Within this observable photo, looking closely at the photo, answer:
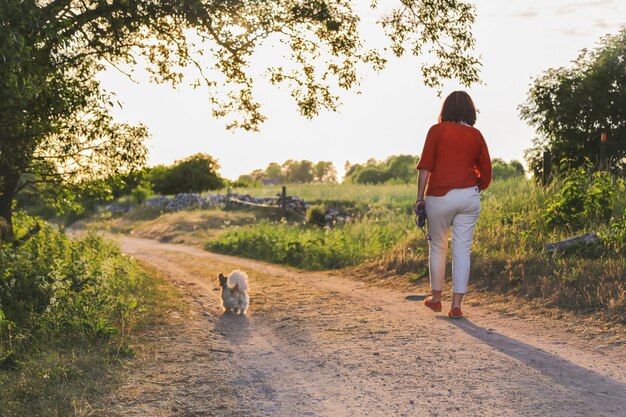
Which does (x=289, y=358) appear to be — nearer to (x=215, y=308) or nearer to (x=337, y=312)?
(x=337, y=312)

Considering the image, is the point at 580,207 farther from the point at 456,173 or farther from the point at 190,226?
the point at 190,226

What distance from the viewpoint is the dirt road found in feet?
18.1

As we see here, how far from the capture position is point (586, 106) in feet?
69.7

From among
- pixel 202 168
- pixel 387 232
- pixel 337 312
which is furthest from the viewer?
pixel 202 168

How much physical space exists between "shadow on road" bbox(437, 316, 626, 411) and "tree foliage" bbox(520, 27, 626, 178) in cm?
1446

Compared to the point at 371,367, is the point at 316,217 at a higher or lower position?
higher

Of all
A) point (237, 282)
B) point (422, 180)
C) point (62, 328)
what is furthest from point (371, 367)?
point (237, 282)

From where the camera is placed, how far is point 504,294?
10539 mm

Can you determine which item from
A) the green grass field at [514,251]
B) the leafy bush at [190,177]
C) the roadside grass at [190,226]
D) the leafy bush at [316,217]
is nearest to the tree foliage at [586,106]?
the green grass field at [514,251]

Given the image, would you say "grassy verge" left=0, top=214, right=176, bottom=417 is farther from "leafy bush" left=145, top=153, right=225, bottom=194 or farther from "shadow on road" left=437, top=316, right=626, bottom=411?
"leafy bush" left=145, top=153, right=225, bottom=194

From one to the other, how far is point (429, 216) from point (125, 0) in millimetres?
5598

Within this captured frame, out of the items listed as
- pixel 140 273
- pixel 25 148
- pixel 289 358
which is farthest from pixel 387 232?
pixel 289 358

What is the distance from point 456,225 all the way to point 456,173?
0.62 m

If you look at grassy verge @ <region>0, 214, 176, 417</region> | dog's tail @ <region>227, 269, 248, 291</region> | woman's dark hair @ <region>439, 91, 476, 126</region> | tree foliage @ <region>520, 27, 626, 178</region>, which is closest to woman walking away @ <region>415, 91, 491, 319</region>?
woman's dark hair @ <region>439, 91, 476, 126</region>
